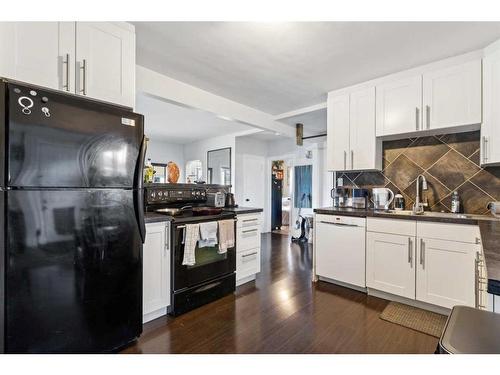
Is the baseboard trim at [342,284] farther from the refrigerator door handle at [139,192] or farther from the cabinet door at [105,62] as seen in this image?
the cabinet door at [105,62]

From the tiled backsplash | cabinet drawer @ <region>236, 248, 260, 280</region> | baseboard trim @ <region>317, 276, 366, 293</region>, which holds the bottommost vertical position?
baseboard trim @ <region>317, 276, 366, 293</region>

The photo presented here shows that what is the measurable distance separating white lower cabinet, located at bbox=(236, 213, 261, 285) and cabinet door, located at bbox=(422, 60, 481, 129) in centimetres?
211

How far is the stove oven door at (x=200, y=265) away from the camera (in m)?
2.21

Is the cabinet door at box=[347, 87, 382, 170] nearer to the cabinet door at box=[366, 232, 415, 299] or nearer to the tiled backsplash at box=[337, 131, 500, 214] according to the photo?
the tiled backsplash at box=[337, 131, 500, 214]

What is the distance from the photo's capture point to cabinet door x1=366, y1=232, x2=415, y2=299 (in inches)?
94.4

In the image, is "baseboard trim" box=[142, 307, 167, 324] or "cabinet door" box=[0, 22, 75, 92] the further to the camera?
"baseboard trim" box=[142, 307, 167, 324]

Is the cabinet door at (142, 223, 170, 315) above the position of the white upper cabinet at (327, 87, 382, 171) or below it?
below

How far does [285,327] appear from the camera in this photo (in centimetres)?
204

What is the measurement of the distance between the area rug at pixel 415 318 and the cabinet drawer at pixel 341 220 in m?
0.83

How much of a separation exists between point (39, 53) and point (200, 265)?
6.41 ft

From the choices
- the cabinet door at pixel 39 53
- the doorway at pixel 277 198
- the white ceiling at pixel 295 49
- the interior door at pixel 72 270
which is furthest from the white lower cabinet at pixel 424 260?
the doorway at pixel 277 198

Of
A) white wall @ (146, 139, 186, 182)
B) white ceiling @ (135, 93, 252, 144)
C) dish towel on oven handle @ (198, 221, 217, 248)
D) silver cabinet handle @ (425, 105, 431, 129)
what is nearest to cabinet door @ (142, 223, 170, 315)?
dish towel on oven handle @ (198, 221, 217, 248)

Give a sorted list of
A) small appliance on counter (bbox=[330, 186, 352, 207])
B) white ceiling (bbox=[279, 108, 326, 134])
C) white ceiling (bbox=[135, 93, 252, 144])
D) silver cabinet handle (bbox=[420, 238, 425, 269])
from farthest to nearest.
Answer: white ceiling (bbox=[135, 93, 252, 144]), white ceiling (bbox=[279, 108, 326, 134]), small appliance on counter (bbox=[330, 186, 352, 207]), silver cabinet handle (bbox=[420, 238, 425, 269])

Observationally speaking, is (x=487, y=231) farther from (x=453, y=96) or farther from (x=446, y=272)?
(x=453, y=96)
